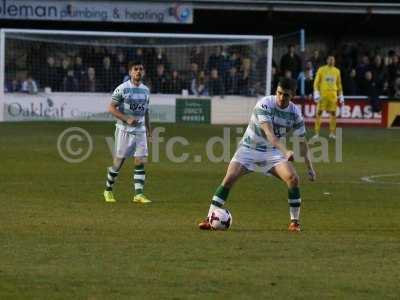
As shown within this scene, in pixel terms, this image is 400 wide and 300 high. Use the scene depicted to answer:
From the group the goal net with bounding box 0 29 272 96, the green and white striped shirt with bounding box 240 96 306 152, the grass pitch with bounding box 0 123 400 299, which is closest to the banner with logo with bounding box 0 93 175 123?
the goal net with bounding box 0 29 272 96

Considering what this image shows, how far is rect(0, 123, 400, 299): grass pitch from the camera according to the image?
9820mm

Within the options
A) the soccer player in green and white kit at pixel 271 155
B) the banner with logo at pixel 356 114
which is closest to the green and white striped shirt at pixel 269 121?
the soccer player in green and white kit at pixel 271 155

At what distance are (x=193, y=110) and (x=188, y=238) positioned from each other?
22908 mm

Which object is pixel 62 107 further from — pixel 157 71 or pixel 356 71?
pixel 356 71

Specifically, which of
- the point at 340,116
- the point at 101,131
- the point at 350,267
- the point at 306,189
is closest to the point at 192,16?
the point at 340,116

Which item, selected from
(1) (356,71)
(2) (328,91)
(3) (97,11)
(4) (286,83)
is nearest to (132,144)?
(4) (286,83)

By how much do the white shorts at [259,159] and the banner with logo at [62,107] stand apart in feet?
69.7

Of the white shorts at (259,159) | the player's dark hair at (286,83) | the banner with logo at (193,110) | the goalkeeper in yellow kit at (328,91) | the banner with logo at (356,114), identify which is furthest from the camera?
the banner with logo at (356,114)

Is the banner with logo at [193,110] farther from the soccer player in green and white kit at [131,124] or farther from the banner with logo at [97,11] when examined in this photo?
the soccer player in green and white kit at [131,124]

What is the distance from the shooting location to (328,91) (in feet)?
99.8

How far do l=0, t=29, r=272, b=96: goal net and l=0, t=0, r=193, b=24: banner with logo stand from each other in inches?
75.8

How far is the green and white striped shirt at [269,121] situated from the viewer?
527 inches

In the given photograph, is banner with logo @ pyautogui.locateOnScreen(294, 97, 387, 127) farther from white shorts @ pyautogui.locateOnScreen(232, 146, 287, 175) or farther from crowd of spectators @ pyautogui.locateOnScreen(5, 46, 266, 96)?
white shorts @ pyautogui.locateOnScreen(232, 146, 287, 175)

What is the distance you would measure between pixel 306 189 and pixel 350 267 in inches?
329
